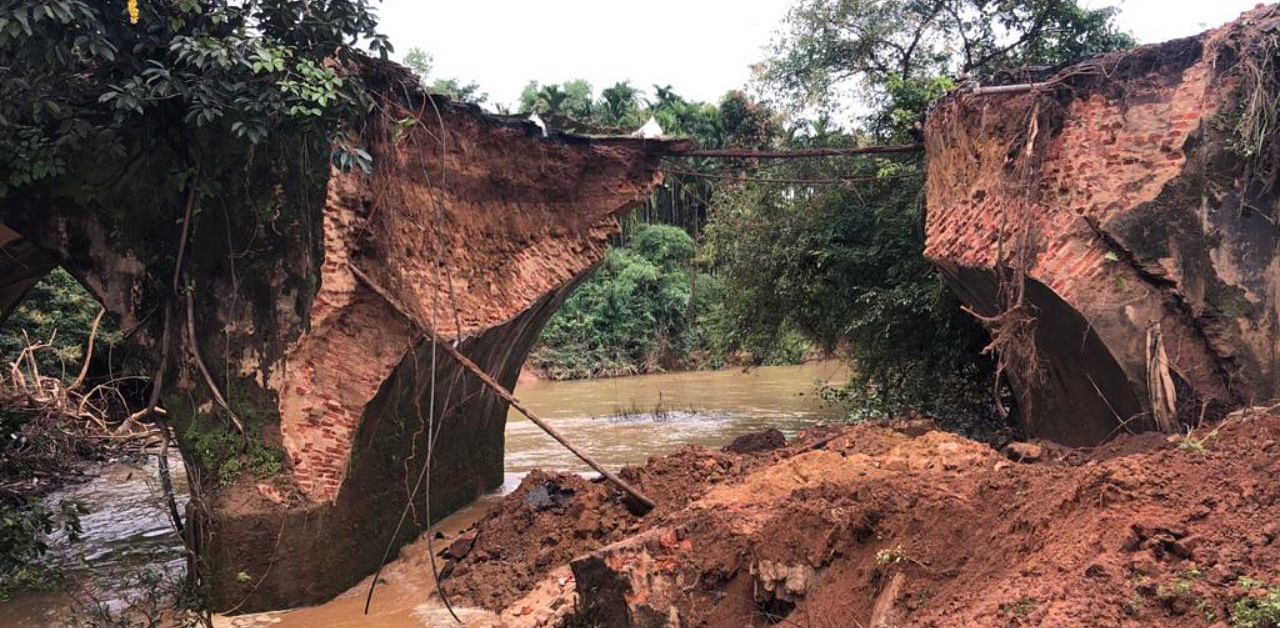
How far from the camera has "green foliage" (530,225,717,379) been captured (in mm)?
28828

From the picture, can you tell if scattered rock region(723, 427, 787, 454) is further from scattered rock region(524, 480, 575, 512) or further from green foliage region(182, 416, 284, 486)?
green foliage region(182, 416, 284, 486)

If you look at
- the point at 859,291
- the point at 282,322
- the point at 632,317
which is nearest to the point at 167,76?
the point at 282,322

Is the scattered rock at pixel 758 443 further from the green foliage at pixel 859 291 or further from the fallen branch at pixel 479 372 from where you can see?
the green foliage at pixel 859 291

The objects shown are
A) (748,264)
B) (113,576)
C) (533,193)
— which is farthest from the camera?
(748,264)

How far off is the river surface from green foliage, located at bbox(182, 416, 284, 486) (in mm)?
380

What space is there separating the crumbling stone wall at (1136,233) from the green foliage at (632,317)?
21.5m

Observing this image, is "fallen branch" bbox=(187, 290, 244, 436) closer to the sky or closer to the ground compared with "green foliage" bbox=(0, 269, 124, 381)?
closer to the ground

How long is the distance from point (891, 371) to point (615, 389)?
503 inches

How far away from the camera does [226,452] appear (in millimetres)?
6055

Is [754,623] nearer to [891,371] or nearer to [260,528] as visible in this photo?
[260,528]

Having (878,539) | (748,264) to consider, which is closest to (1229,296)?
(878,539)

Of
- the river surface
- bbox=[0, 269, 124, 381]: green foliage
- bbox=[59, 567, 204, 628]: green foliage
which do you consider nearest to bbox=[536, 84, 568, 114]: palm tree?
the river surface

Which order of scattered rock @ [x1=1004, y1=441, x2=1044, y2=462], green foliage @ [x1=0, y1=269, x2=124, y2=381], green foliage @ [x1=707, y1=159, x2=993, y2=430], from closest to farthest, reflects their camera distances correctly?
scattered rock @ [x1=1004, y1=441, x2=1044, y2=462] < green foliage @ [x1=707, y1=159, x2=993, y2=430] < green foliage @ [x1=0, y1=269, x2=124, y2=381]

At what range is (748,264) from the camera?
13.7 meters
